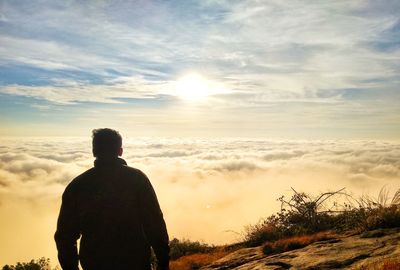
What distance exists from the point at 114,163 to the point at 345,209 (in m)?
8.42

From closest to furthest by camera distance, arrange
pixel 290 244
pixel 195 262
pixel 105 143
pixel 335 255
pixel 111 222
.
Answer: pixel 111 222 < pixel 105 143 < pixel 335 255 < pixel 290 244 < pixel 195 262

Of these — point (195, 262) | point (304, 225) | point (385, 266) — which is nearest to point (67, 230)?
point (385, 266)

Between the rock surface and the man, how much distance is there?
337cm

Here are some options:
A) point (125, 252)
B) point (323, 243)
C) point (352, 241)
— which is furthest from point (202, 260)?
point (125, 252)

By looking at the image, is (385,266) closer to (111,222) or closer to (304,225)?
(111,222)

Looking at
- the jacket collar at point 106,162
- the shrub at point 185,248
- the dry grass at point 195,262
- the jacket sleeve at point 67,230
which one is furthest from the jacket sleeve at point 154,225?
the shrub at point 185,248

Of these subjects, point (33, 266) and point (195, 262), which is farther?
point (33, 266)

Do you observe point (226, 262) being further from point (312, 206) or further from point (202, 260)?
point (312, 206)

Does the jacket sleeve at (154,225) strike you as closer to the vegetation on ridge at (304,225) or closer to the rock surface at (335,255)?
the rock surface at (335,255)

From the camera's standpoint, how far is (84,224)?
3930 millimetres

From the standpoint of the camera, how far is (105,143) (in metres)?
4.02

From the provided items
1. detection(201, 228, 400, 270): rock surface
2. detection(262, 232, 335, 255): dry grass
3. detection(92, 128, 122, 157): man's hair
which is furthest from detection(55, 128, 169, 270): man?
detection(262, 232, 335, 255): dry grass

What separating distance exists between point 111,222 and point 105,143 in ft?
2.65

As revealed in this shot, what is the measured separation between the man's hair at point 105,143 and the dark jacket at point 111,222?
211 mm
